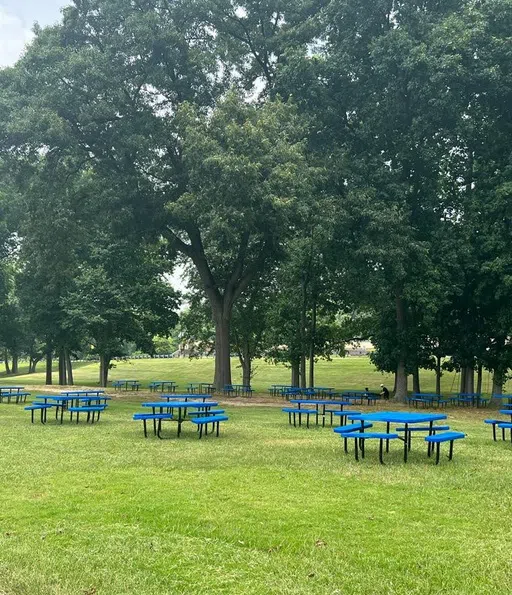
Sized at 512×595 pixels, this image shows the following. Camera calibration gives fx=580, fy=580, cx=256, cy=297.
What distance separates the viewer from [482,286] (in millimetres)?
24078

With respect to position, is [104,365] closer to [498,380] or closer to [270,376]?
[270,376]

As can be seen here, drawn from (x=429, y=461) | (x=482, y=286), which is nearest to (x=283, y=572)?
(x=429, y=461)

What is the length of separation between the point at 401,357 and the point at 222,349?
27.6 feet

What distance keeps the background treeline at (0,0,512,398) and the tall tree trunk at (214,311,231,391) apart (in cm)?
15

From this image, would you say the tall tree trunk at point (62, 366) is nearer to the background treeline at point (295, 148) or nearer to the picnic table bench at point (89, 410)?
the background treeline at point (295, 148)

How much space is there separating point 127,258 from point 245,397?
1363 centimetres

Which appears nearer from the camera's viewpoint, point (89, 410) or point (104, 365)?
point (89, 410)

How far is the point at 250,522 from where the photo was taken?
6.18m

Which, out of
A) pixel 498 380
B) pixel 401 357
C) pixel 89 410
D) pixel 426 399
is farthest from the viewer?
pixel 498 380

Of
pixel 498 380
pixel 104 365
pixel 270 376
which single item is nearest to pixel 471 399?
pixel 498 380

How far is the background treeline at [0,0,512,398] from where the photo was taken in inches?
846

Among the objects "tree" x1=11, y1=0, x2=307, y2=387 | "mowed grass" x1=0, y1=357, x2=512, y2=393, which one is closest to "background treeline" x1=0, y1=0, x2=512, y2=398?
"tree" x1=11, y1=0, x2=307, y2=387

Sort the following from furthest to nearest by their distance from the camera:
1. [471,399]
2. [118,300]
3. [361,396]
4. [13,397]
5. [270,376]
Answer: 1. [270,376]
2. [118,300]
3. [471,399]
4. [361,396]
5. [13,397]

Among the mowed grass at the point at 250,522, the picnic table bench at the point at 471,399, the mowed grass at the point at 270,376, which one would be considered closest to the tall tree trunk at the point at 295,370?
the mowed grass at the point at 270,376
